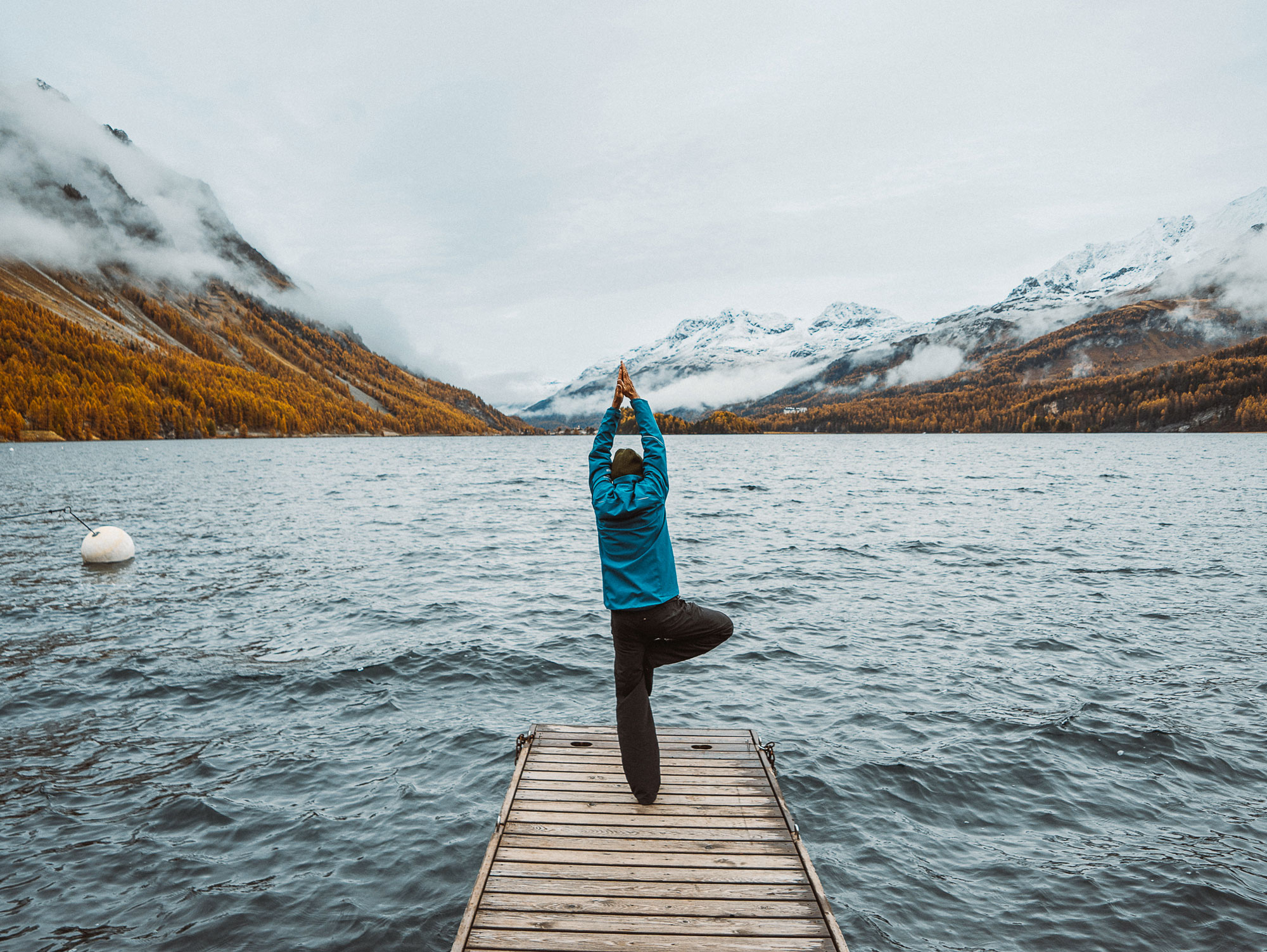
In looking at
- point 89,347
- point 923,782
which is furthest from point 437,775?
point 89,347

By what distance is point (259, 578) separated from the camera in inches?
919

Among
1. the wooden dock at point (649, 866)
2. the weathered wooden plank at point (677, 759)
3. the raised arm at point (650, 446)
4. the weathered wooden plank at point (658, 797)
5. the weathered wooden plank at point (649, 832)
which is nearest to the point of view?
the wooden dock at point (649, 866)

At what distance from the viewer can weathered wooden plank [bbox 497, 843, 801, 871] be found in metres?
6.27

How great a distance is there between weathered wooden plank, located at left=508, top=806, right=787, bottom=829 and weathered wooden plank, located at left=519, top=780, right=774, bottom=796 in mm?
485

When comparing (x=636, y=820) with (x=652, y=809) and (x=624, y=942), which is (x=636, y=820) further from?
(x=624, y=942)

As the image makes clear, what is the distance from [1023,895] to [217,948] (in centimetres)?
906

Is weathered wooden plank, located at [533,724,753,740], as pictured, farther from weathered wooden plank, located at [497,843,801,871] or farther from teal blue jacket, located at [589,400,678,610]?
teal blue jacket, located at [589,400,678,610]

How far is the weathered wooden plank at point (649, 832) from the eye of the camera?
6.75 metres

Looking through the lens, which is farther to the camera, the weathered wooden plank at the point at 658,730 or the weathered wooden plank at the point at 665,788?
the weathered wooden plank at the point at 658,730

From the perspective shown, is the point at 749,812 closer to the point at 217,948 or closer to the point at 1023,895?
the point at 1023,895

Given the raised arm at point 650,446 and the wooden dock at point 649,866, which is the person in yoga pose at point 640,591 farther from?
the wooden dock at point 649,866

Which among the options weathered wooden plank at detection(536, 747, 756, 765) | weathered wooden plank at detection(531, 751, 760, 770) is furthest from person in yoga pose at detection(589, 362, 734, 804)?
weathered wooden plank at detection(536, 747, 756, 765)

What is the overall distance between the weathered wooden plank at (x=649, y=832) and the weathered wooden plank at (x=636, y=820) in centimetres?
4

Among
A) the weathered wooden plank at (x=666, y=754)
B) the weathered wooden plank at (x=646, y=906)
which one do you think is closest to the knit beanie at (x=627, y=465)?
the weathered wooden plank at (x=646, y=906)
